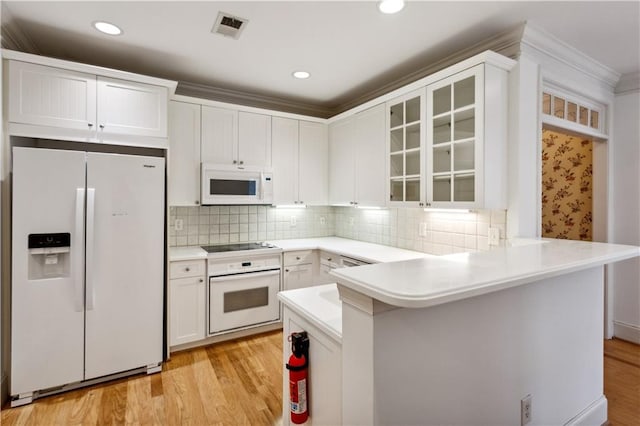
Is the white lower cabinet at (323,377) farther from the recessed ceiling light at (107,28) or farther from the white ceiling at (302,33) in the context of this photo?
the recessed ceiling light at (107,28)

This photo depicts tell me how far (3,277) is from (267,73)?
101 inches

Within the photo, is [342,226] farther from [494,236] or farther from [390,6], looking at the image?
[390,6]

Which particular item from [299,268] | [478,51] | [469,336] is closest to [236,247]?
[299,268]

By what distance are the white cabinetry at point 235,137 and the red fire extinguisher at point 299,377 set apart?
2.30 m

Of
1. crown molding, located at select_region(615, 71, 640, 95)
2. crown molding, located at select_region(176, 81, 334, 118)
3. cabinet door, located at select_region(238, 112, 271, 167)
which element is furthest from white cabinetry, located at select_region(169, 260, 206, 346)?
crown molding, located at select_region(615, 71, 640, 95)

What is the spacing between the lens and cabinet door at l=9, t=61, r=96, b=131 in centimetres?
209

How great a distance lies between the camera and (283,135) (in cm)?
361

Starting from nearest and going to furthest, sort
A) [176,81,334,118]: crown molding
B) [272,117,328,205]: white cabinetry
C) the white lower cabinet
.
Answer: the white lower cabinet < [176,81,334,118]: crown molding < [272,117,328,205]: white cabinetry

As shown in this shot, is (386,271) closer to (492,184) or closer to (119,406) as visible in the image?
(492,184)

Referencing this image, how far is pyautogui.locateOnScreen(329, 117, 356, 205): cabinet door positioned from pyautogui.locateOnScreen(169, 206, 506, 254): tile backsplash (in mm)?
372

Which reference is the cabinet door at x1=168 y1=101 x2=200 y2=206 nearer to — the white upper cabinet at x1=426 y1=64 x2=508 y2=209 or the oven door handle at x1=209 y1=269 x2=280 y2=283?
the oven door handle at x1=209 y1=269 x2=280 y2=283

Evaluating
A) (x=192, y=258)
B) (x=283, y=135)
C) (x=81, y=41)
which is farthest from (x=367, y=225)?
(x=81, y=41)

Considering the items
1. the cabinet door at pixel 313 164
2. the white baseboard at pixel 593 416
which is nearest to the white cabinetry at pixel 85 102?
the cabinet door at pixel 313 164

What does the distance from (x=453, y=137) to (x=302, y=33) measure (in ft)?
4.43
